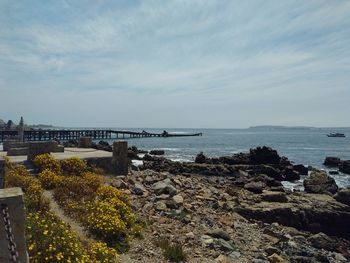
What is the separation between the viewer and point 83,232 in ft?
29.8

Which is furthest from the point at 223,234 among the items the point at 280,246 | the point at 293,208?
the point at 293,208

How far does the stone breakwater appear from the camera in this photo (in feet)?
32.6

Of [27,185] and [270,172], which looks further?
[270,172]

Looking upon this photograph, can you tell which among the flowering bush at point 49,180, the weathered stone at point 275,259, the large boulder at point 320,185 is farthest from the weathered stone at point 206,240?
the large boulder at point 320,185

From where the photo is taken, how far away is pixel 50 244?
21.6 ft

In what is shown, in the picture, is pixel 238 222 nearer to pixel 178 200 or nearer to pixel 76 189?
pixel 178 200

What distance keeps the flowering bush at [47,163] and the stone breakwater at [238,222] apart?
7.27 ft

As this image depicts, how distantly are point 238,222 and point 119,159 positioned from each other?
5.92 meters

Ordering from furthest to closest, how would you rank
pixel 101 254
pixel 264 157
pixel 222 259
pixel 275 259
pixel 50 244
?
1. pixel 264 157
2. pixel 275 259
3. pixel 222 259
4. pixel 101 254
5. pixel 50 244

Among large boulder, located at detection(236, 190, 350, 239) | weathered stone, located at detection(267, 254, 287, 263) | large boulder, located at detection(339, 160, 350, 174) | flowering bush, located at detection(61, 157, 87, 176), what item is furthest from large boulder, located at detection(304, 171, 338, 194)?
large boulder, located at detection(339, 160, 350, 174)

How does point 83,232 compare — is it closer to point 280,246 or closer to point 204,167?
point 280,246

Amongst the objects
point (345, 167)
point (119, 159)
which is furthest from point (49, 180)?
point (345, 167)

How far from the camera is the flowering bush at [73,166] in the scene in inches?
564

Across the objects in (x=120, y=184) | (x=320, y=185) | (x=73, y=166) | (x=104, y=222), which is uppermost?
(x=73, y=166)
